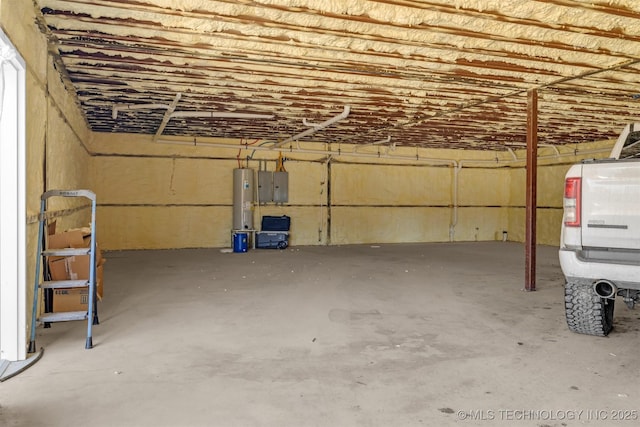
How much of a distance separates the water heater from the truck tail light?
24.8ft

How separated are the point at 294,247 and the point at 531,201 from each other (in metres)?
5.95

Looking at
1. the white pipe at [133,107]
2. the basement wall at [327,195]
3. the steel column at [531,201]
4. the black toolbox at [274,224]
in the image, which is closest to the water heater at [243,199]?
the black toolbox at [274,224]

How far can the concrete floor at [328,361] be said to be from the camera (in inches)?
91.0

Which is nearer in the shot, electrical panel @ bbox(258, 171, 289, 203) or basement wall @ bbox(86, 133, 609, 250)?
basement wall @ bbox(86, 133, 609, 250)

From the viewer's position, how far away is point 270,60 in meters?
4.86

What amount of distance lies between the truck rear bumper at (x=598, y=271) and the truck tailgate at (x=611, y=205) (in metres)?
0.12

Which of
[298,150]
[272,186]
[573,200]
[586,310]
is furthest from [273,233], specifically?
[573,200]

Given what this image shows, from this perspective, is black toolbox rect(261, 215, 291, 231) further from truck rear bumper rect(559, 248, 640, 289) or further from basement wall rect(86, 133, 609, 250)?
truck rear bumper rect(559, 248, 640, 289)

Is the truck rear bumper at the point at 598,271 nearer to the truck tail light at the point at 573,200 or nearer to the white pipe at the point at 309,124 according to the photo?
the truck tail light at the point at 573,200

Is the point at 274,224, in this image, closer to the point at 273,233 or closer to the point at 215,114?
the point at 273,233

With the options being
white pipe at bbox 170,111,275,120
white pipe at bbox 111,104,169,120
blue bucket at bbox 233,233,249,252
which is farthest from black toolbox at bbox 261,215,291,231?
white pipe at bbox 111,104,169,120

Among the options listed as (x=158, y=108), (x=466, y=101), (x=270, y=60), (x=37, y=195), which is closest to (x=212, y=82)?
(x=270, y=60)

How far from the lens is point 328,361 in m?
3.08

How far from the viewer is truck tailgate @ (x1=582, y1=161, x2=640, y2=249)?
9.93ft
